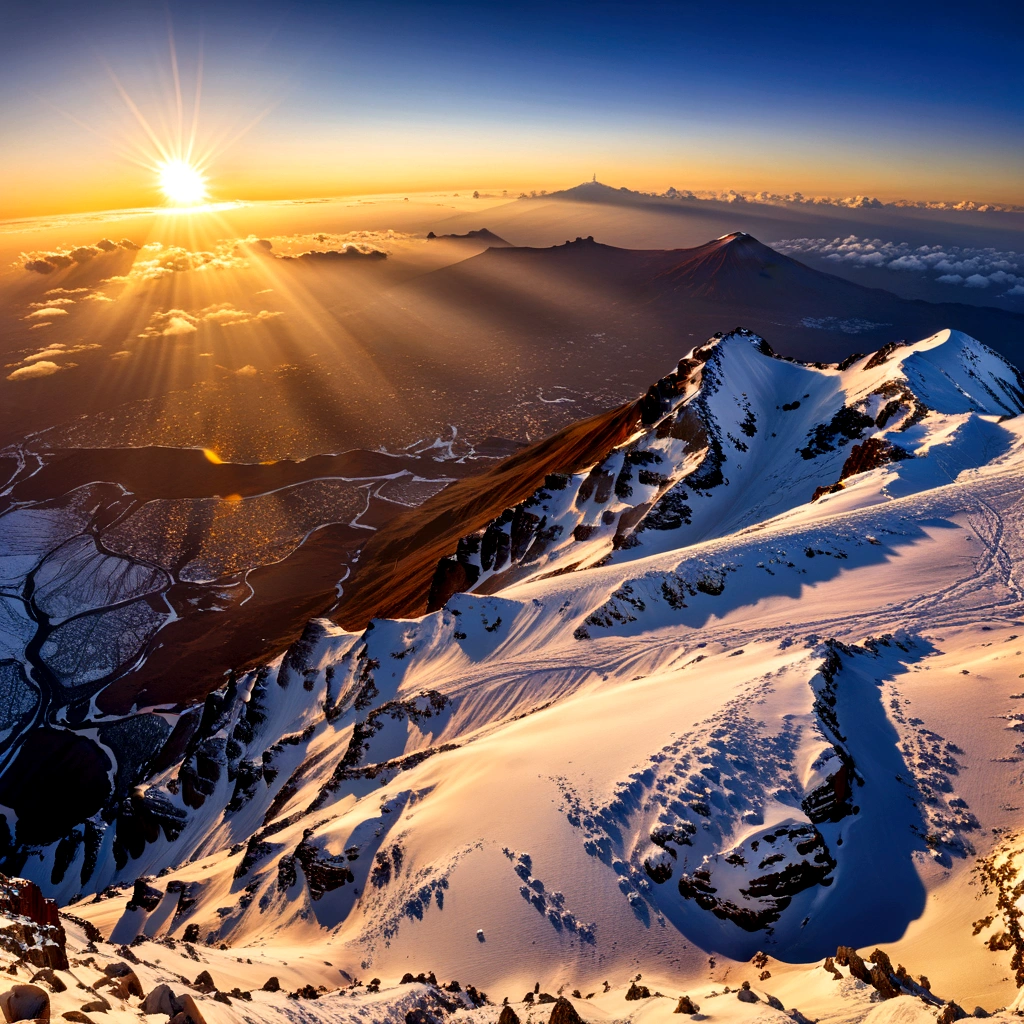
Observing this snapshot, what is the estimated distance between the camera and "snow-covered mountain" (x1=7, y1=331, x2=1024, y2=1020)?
25.6 meters

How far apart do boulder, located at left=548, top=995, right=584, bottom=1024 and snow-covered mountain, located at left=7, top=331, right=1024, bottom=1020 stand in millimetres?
1738

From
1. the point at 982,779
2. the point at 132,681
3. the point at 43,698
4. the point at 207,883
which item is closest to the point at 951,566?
the point at 982,779

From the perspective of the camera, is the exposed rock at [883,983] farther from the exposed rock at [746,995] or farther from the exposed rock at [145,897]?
the exposed rock at [145,897]

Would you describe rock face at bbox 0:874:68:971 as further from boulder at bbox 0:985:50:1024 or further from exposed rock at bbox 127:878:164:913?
exposed rock at bbox 127:878:164:913

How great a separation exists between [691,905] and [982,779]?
14.8 metres

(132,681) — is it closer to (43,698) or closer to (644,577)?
(43,698)

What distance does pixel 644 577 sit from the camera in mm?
50875

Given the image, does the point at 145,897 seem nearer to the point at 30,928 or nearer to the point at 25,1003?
the point at 30,928

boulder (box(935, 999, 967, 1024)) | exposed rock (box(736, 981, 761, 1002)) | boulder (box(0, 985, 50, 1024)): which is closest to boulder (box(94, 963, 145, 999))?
boulder (box(0, 985, 50, 1024))

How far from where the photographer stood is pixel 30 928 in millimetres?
14367

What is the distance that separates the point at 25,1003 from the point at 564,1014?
53.2ft

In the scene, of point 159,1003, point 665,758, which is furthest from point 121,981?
point 665,758

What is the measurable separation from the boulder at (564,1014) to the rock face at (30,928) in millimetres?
14598

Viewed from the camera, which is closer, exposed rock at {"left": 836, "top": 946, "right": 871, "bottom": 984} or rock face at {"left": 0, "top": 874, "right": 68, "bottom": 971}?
rock face at {"left": 0, "top": 874, "right": 68, "bottom": 971}
